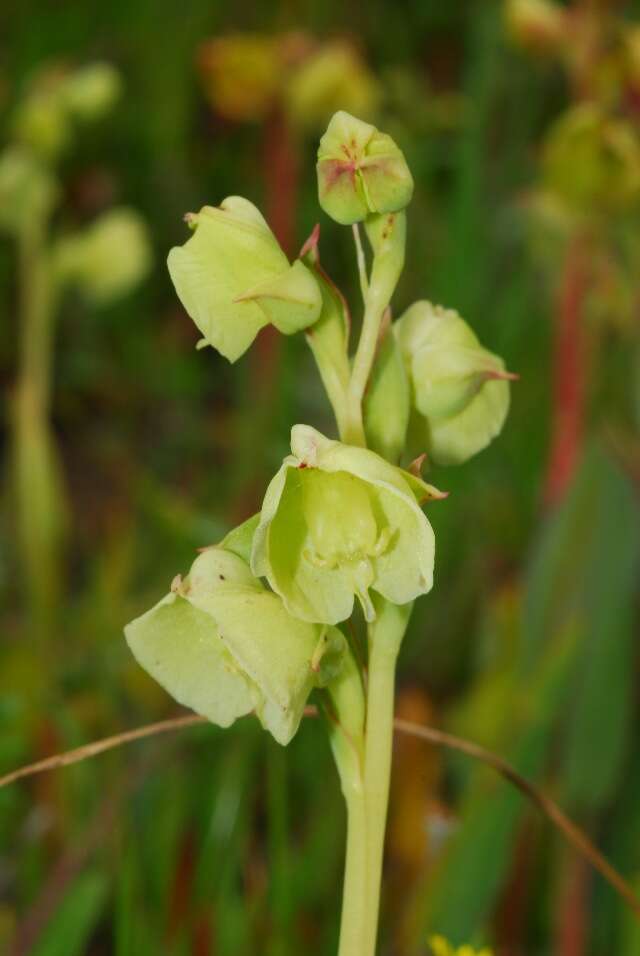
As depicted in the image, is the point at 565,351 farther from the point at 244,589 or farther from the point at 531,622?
the point at 244,589

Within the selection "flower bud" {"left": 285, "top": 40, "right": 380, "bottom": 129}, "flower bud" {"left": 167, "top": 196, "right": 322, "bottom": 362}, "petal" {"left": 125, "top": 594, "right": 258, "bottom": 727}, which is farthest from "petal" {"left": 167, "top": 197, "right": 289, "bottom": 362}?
"flower bud" {"left": 285, "top": 40, "right": 380, "bottom": 129}

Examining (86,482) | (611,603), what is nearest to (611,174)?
(611,603)

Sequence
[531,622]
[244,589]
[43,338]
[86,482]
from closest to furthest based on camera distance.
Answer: [244,589] < [531,622] < [43,338] < [86,482]

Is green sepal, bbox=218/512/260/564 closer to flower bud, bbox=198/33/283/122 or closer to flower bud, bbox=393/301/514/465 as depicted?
flower bud, bbox=393/301/514/465

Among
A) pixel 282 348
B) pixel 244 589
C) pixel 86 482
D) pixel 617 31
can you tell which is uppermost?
pixel 617 31

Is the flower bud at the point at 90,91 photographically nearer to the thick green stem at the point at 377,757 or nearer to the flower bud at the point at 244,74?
the flower bud at the point at 244,74

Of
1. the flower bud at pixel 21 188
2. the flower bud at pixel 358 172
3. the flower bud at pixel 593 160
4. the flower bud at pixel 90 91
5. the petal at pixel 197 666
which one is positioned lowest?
the petal at pixel 197 666

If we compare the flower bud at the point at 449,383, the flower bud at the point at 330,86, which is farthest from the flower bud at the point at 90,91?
the flower bud at the point at 449,383
